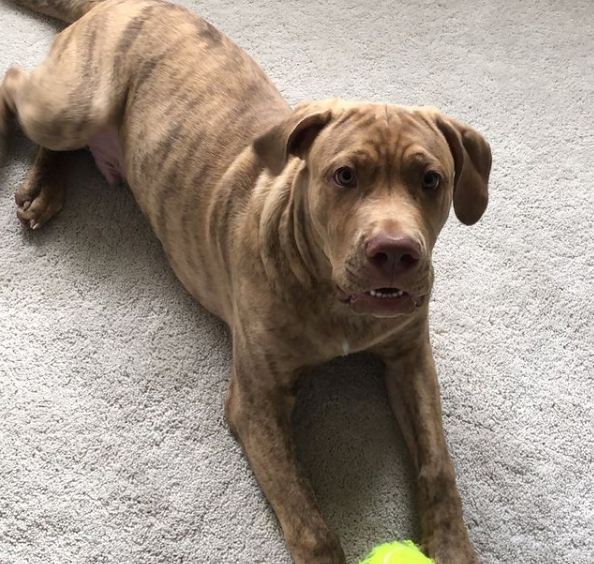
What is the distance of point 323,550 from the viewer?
1.67 meters

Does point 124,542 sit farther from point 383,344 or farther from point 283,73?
point 283,73

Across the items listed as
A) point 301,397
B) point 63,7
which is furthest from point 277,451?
point 63,7

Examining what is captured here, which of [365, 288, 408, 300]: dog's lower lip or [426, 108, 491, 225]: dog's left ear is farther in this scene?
[426, 108, 491, 225]: dog's left ear

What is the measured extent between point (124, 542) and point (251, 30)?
1.78 metres

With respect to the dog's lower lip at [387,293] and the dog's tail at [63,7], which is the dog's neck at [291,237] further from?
the dog's tail at [63,7]

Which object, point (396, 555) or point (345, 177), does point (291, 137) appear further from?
point (396, 555)

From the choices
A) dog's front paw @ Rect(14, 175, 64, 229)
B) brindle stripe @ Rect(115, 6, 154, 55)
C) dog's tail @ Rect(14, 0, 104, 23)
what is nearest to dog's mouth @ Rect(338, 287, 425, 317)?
brindle stripe @ Rect(115, 6, 154, 55)

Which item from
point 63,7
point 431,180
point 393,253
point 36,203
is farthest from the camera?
point 63,7

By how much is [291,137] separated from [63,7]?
135cm

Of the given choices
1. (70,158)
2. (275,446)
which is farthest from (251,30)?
(275,446)

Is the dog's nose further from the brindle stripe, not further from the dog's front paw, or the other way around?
the dog's front paw

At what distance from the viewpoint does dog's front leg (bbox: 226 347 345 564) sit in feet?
5.54

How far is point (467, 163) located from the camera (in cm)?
164

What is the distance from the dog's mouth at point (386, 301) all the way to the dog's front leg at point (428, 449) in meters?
0.37
